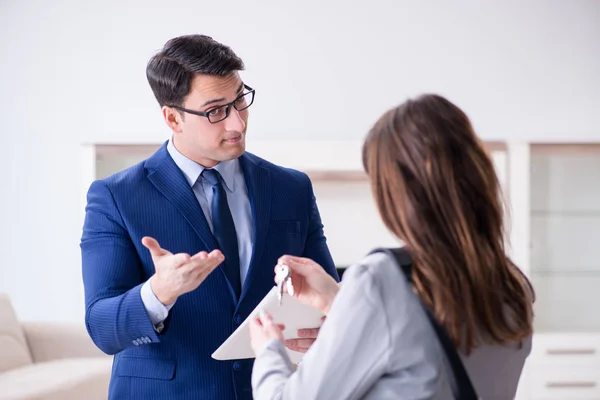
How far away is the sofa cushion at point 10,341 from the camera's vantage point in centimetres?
411

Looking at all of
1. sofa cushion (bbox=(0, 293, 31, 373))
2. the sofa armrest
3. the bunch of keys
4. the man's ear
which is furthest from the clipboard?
the sofa armrest

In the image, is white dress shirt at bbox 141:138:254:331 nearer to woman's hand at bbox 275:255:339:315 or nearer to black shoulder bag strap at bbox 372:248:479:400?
woman's hand at bbox 275:255:339:315

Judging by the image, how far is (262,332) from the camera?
1.40 m

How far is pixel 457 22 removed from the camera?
5.07 m

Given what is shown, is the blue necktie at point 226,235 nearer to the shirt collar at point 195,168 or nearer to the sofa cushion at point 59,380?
the shirt collar at point 195,168

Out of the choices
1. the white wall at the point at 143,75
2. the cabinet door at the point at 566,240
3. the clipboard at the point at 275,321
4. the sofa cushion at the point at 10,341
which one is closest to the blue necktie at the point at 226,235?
the clipboard at the point at 275,321

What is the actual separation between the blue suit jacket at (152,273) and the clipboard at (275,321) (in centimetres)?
10

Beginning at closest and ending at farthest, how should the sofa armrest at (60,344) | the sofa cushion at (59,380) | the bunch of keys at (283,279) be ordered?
the bunch of keys at (283,279) < the sofa cushion at (59,380) < the sofa armrest at (60,344)

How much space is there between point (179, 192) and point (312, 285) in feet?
1.52

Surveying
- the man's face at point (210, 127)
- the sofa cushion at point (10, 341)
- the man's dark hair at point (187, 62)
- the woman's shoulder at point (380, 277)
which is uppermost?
the man's dark hair at point (187, 62)

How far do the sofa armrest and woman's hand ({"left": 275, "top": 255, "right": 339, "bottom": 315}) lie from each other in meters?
3.17

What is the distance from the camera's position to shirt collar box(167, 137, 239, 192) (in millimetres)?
1916

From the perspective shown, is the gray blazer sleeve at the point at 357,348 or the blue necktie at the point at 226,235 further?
the blue necktie at the point at 226,235

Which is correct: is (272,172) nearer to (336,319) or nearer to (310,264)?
(310,264)
